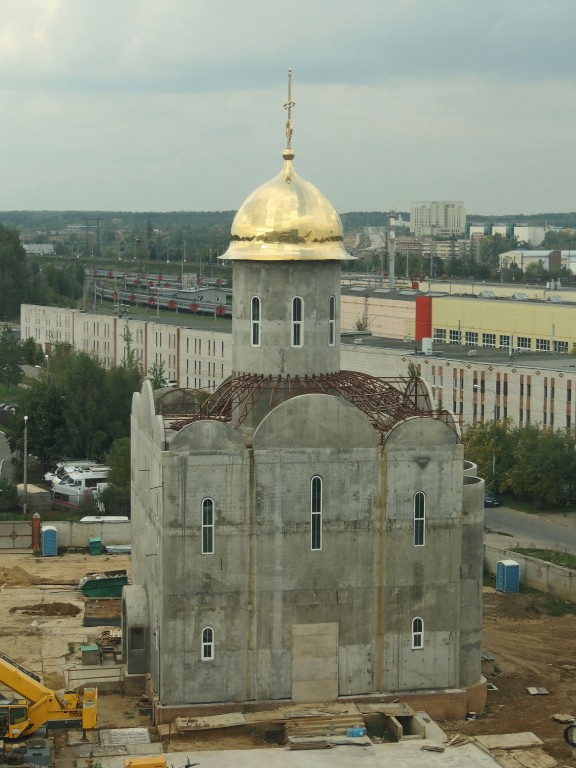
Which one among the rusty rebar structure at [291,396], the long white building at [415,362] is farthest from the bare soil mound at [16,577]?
the rusty rebar structure at [291,396]

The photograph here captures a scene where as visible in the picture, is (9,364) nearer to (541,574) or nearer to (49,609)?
(49,609)

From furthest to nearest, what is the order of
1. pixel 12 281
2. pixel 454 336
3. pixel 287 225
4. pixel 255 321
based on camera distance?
pixel 12 281
pixel 454 336
pixel 255 321
pixel 287 225

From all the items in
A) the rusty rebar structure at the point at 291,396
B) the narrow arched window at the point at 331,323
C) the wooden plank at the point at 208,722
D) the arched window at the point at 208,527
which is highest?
the narrow arched window at the point at 331,323

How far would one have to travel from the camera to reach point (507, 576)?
50375 mm

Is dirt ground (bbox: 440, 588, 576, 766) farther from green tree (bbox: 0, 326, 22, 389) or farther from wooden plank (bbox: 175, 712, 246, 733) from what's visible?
green tree (bbox: 0, 326, 22, 389)

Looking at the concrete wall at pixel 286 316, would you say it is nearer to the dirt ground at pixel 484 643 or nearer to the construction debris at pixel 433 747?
the dirt ground at pixel 484 643

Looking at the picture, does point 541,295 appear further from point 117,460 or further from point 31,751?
point 31,751

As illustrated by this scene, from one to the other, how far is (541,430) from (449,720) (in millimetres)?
34766

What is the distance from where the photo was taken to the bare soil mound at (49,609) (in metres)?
46.5

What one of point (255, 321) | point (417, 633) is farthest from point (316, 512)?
point (255, 321)

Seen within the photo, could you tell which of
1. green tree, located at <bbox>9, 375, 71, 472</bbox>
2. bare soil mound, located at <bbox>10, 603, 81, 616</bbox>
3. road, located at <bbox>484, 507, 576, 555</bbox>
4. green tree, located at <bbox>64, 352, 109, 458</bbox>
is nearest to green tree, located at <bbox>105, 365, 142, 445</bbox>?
green tree, located at <bbox>64, 352, 109, 458</bbox>

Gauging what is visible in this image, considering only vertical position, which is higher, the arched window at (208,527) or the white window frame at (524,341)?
the arched window at (208,527)

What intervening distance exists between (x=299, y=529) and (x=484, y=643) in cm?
982

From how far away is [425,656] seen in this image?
37.1m
